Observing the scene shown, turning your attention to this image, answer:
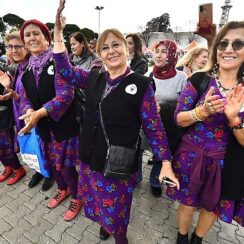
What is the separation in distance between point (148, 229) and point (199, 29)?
227cm

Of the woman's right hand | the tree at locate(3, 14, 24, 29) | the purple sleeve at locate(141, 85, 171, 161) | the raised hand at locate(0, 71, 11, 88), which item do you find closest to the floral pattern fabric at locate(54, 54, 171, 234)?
the purple sleeve at locate(141, 85, 171, 161)

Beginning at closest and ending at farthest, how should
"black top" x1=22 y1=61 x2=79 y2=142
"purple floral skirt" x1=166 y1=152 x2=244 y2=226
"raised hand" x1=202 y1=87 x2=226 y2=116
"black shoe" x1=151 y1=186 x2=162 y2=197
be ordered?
"raised hand" x1=202 y1=87 x2=226 y2=116 < "purple floral skirt" x1=166 y1=152 x2=244 y2=226 < "black top" x1=22 y1=61 x2=79 y2=142 < "black shoe" x1=151 y1=186 x2=162 y2=197

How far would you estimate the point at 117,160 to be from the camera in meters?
1.69

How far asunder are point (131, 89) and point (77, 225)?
5.94 ft

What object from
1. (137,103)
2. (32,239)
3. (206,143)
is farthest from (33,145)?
(206,143)

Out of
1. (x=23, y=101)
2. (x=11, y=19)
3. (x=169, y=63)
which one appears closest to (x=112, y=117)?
(x=23, y=101)

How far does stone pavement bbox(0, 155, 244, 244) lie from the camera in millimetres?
2383

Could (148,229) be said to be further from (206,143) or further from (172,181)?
(206,143)

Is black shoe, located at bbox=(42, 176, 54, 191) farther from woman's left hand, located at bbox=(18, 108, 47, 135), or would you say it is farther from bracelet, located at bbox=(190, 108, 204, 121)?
bracelet, located at bbox=(190, 108, 204, 121)

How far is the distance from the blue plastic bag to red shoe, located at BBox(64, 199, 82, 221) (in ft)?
1.61

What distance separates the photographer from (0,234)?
2.43m

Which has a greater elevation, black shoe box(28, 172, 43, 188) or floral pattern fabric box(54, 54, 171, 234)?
floral pattern fabric box(54, 54, 171, 234)

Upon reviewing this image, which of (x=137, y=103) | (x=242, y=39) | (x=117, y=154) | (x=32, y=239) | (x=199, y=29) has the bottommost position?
(x=32, y=239)

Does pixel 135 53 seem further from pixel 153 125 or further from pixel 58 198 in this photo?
pixel 58 198
